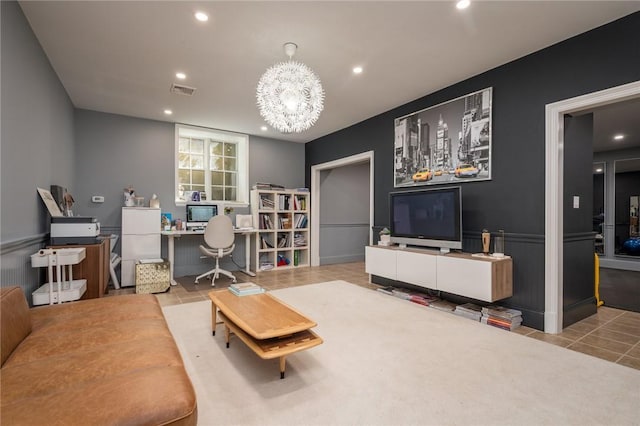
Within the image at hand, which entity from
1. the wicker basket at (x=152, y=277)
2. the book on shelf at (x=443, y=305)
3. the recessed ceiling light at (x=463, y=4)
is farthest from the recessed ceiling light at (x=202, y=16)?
the book on shelf at (x=443, y=305)

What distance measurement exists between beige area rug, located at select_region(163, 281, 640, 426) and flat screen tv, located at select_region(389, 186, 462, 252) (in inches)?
39.2

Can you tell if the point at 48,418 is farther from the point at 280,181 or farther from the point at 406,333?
the point at 280,181

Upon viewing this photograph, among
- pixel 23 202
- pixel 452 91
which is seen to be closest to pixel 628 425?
pixel 452 91

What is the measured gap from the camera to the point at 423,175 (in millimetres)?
3898

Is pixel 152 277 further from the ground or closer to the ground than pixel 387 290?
further from the ground

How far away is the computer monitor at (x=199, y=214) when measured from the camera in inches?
201

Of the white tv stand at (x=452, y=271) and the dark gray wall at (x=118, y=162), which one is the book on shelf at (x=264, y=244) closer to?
the dark gray wall at (x=118, y=162)

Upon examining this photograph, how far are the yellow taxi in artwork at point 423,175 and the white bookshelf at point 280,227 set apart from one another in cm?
265

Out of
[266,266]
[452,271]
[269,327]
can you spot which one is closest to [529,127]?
[452,271]

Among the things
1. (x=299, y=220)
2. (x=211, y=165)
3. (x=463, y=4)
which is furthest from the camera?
(x=299, y=220)

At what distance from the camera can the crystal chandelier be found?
256 centimetres

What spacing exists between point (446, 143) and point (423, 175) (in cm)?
48

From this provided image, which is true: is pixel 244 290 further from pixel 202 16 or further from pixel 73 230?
pixel 202 16

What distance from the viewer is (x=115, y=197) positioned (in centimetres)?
470
